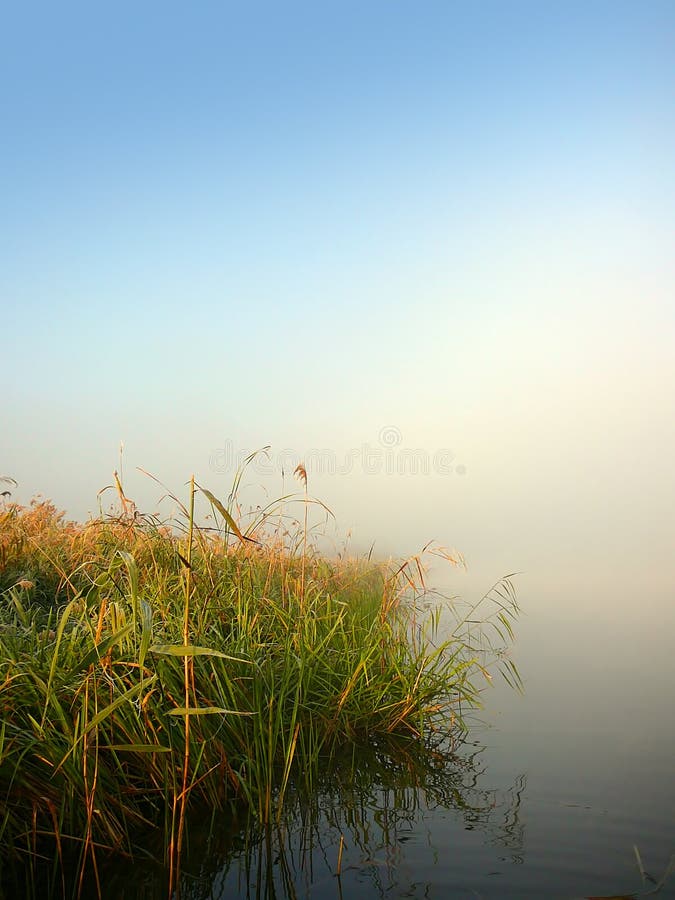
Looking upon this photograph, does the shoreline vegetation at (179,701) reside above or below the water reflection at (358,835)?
above

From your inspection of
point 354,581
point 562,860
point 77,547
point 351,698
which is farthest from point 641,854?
point 77,547

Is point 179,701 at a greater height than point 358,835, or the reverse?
point 179,701

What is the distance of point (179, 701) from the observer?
138 inches

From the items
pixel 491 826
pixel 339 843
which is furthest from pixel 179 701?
pixel 491 826

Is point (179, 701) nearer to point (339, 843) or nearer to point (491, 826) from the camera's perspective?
point (339, 843)

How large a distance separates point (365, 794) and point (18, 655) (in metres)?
1.86

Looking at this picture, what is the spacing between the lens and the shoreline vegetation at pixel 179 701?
2.81 meters

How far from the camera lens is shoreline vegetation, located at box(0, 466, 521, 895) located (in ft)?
9.21

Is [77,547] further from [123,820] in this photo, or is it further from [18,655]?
[123,820]

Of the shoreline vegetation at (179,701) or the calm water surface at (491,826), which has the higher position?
the shoreline vegetation at (179,701)

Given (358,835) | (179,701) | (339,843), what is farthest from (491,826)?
(179,701)

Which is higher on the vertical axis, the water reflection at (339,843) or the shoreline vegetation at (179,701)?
the shoreline vegetation at (179,701)

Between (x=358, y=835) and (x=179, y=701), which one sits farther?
(x=179, y=701)

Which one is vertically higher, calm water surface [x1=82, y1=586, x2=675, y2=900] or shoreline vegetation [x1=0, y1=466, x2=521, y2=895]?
shoreline vegetation [x1=0, y1=466, x2=521, y2=895]
